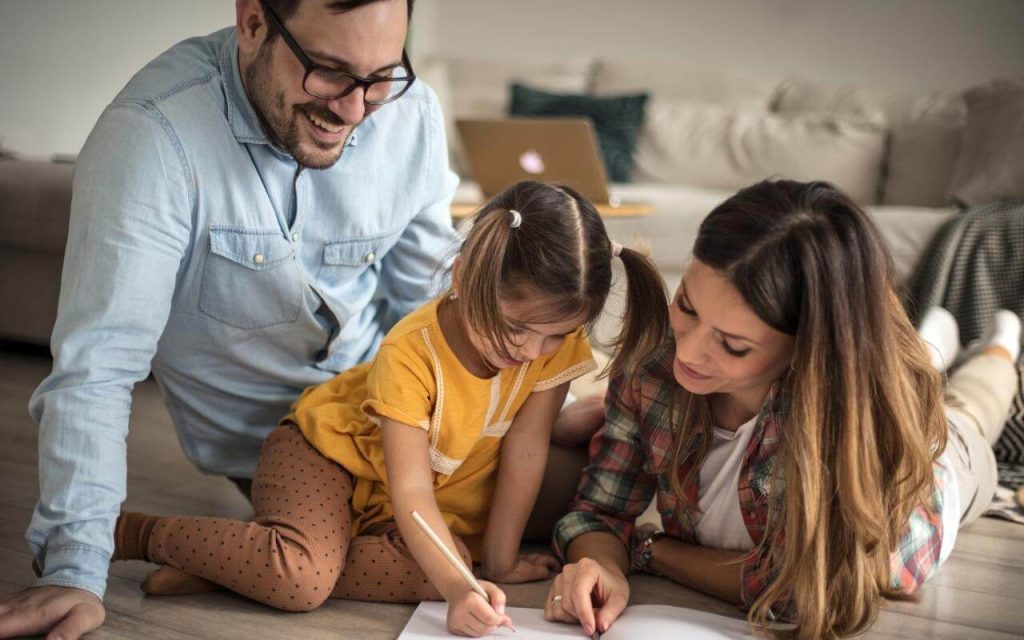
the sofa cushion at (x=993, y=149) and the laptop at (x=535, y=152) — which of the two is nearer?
the laptop at (x=535, y=152)

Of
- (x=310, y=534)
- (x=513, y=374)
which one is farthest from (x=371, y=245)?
(x=310, y=534)

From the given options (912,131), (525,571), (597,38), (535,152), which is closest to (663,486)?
(525,571)

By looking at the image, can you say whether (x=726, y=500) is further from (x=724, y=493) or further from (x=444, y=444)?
(x=444, y=444)

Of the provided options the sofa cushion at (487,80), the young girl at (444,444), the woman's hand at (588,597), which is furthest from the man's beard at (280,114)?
the sofa cushion at (487,80)

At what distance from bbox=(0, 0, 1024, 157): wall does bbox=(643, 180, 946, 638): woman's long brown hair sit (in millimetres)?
1291

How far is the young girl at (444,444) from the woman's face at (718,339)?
126 millimetres

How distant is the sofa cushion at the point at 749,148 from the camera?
3.19 metres

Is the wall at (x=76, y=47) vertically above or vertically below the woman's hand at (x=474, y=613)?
above

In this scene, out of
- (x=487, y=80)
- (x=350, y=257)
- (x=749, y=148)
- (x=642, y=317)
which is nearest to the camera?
(x=642, y=317)

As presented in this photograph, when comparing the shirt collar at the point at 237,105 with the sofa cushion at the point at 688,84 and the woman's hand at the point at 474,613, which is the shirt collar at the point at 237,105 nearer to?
the woman's hand at the point at 474,613

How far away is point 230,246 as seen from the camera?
52.1 inches

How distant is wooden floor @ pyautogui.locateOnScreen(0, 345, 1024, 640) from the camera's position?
1.18 m

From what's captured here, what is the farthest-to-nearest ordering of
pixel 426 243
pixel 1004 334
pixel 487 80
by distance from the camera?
1. pixel 487 80
2. pixel 1004 334
3. pixel 426 243

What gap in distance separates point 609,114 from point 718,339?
97.9 inches
